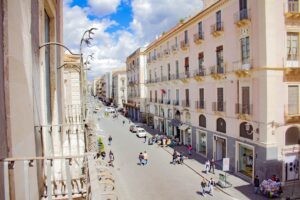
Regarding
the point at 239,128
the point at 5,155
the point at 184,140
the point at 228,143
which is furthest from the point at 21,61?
the point at 184,140

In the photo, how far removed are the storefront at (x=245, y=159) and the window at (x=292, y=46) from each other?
20.6ft

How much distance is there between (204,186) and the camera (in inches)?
687

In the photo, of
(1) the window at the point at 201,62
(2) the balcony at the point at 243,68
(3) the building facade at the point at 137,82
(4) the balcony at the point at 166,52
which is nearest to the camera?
(2) the balcony at the point at 243,68

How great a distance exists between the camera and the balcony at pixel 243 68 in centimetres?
1894

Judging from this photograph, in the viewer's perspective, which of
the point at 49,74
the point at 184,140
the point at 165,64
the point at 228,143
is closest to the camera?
the point at 49,74

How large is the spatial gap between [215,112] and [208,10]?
8555 mm

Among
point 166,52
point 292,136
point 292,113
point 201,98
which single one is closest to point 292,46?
point 292,113

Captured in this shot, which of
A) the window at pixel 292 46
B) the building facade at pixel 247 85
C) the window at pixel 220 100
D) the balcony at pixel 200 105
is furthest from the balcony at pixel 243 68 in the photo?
the balcony at pixel 200 105

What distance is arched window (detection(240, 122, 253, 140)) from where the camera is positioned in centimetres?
1926

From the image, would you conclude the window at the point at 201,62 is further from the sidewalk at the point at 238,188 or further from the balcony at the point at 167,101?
the balcony at the point at 167,101

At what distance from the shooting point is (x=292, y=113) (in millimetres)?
18359

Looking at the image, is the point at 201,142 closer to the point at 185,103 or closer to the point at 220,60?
the point at 185,103

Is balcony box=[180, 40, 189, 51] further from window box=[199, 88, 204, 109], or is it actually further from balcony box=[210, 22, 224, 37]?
balcony box=[210, 22, 224, 37]

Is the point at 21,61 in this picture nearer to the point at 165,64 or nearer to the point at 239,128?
the point at 239,128
